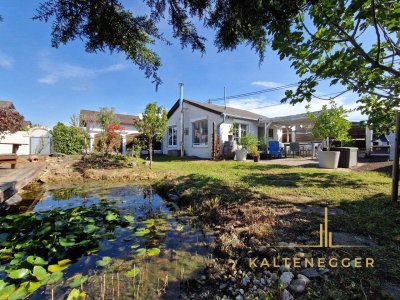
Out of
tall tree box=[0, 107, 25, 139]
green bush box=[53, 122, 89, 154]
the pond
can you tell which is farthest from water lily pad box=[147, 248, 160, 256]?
green bush box=[53, 122, 89, 154]

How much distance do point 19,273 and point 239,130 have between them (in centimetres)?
1487

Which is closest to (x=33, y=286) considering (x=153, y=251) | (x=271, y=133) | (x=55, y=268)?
(x=55, y=268)

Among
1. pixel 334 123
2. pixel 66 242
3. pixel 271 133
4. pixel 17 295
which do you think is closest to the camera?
pixel 17 295

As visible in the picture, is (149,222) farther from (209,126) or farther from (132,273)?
(209,126)

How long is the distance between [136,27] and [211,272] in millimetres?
2695

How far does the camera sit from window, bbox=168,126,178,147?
19.2 meters

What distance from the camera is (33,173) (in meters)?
7.66

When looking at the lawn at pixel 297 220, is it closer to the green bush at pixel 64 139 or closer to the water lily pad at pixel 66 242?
the water lily pad at pixel 66 242

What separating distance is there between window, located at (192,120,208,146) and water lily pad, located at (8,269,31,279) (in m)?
14.0

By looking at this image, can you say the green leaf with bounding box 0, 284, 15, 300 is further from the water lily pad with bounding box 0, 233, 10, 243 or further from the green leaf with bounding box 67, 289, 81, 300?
the water lily pad with bounding box 0, 233, 10, 243

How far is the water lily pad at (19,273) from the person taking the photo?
197 centimetres

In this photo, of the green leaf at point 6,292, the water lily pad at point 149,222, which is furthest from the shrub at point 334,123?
the green leaf at point 6,292

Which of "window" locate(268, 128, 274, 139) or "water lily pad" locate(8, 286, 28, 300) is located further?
"window" locate(268, 128, 274, 139)

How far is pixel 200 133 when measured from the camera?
54.5 ft
